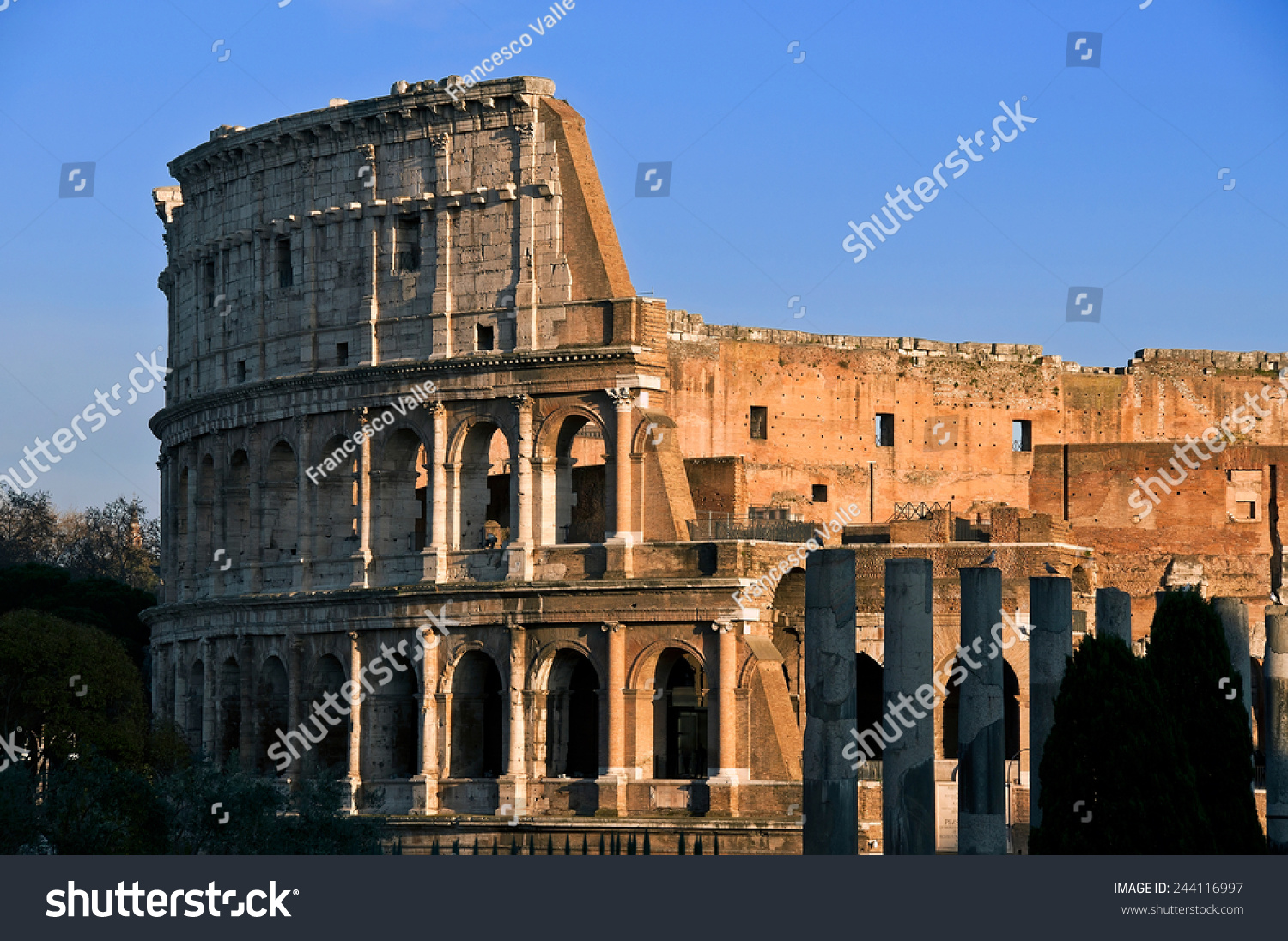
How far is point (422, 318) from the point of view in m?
42.1

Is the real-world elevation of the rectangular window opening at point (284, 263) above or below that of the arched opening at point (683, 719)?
above

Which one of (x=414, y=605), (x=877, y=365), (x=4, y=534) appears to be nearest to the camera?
(x=414, y=605)

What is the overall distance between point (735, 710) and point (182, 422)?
15.6 metres

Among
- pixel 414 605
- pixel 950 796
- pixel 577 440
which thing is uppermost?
pixel 577 440

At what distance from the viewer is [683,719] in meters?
41.3

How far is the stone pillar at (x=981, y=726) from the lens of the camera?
1134 inches

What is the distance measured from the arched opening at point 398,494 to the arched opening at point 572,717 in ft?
13.4

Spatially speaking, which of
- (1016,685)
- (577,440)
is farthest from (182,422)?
(1016,685)

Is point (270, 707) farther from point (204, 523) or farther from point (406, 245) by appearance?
point (406, 245)

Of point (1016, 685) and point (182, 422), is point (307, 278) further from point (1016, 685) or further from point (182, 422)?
point (1016, 685)

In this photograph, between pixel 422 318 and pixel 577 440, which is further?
pixel 577 440

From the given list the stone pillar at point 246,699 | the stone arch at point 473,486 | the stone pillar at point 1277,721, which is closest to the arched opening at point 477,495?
the stone arch at point 473,486

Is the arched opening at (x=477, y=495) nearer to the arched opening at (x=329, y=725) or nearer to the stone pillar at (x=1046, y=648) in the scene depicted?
the arched opening at (x=329, y=725)

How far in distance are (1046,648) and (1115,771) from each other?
4582 millimetres
